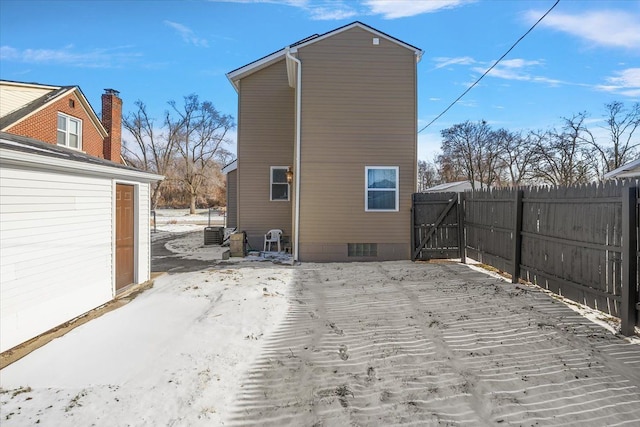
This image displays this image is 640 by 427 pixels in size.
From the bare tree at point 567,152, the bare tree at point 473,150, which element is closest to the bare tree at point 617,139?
the bare tree at point 567,152

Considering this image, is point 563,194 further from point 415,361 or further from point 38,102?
point 38,102

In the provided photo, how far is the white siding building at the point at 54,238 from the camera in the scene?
12.9 feet

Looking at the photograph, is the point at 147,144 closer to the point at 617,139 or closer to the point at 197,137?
the point at 197,137

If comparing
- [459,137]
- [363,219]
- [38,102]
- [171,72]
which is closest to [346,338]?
[363,219]

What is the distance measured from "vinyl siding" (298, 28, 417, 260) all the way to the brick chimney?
10899mm

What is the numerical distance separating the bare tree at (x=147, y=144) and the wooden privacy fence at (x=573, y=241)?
42.3 meters

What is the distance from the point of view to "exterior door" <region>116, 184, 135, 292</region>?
255 inches

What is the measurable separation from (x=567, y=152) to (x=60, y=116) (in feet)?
137

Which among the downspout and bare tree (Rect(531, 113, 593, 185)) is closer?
the downspout

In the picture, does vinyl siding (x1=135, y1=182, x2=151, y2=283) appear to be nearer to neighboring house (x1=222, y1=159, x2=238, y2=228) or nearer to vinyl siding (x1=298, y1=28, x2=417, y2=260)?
vinyl siding (x1=298, y1=28, x2=417, y2=260)

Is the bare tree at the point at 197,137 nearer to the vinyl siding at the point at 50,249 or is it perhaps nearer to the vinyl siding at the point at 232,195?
the vinyl siding at the point at 232,195

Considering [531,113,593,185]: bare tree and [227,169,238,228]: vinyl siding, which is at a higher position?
[531,113,593,185]: bare tree

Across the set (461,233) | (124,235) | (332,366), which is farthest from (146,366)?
(461,233)

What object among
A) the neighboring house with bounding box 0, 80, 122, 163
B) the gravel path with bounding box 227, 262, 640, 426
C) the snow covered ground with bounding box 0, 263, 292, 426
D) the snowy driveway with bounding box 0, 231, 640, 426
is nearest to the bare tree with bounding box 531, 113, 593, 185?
the gravel path with bounding box 227, 262, 640, 426
